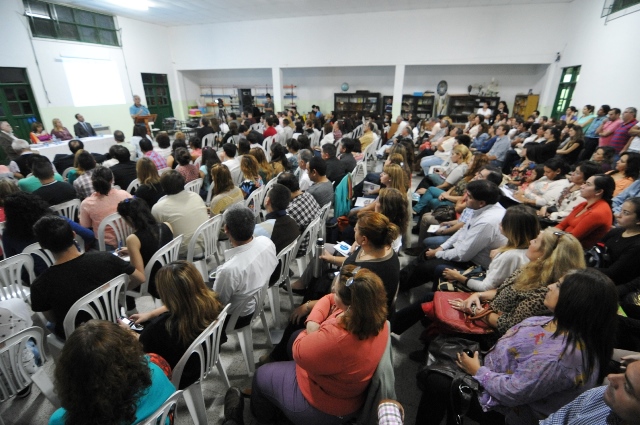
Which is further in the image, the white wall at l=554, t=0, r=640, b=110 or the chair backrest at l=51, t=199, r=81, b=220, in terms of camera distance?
the white wall at l=554, t=0, r=640, b=110

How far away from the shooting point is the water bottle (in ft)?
7.88

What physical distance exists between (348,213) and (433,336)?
5.55ft

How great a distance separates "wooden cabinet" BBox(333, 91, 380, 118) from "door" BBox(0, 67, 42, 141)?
867 centimetres

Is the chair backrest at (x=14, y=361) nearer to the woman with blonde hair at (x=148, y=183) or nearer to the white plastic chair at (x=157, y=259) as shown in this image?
the white plastic chair at (x=157, y=259)

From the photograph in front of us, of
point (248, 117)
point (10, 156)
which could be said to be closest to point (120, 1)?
point (248, 117)

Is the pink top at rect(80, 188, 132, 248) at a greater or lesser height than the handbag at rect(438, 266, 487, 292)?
greater

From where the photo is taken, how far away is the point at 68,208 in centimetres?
302

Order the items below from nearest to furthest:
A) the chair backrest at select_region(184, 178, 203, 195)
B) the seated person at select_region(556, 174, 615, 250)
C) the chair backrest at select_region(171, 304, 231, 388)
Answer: the chair backrest at select_region(171, 304, 231, 388) < the seated person at select_region(556, 174, 615, 250) < the chair backrest at select_region(184, 178, 203, 195)

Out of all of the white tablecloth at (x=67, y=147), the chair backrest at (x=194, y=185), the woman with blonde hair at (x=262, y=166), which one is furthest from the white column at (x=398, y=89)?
the white tablecloth at (x=67, y=147)

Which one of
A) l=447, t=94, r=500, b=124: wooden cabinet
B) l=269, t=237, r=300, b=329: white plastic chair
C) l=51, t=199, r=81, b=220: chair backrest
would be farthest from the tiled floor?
l=447, t=94, r=500, b=124: wooden cabinet

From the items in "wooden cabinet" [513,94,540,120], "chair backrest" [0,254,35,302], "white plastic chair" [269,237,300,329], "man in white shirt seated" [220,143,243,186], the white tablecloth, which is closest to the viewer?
"chair backrest" [0,254,35,302]

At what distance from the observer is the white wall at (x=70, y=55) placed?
23.5 ft

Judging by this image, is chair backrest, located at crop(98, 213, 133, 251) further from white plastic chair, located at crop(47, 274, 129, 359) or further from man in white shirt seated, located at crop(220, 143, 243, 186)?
man in white shirt seated, located at crop(220, 143, 243, 186)

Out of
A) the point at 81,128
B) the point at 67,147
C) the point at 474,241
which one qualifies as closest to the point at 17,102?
the point at 81,128
